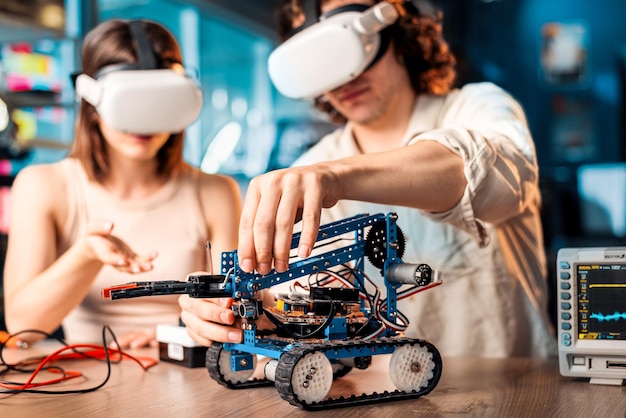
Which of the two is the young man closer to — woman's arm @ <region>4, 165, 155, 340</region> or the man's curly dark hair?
the man's curly dark hair

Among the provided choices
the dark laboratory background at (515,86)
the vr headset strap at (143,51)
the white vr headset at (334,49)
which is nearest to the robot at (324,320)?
the white vr headset at (334,49)

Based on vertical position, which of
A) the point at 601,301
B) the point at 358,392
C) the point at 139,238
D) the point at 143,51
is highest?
the point at 143,51

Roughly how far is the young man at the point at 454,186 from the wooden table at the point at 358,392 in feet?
0.42

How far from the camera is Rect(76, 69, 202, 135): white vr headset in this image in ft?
5.32

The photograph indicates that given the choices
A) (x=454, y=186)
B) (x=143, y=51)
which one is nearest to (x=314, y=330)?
(x=454, y=186)

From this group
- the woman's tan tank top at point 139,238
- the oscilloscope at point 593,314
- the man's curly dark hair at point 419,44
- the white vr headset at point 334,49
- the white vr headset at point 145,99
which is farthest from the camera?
the woman's tan tank top at point 139,238

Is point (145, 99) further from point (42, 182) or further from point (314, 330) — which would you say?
point (314, 330)

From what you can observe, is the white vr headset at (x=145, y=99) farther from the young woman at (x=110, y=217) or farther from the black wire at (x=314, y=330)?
the black wire at (x=314, y=330)

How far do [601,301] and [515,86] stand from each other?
209 inches

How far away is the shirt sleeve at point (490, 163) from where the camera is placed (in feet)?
3.96

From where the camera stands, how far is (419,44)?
1.84m

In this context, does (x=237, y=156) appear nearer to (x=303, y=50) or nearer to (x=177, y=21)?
(x=177, y=21)

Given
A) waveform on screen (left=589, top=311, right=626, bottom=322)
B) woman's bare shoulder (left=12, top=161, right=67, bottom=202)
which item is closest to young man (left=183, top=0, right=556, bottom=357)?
waveform on screen (left=589, top=311, right=626, bottom=322)

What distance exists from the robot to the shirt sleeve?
0.18 m
